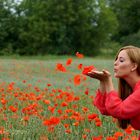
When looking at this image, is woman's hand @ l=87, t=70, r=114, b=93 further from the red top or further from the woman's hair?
the woman's hair

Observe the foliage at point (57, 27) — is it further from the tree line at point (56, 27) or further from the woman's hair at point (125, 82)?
the woman's hair at point (125, 82)

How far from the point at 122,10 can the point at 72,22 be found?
14975 millimetres

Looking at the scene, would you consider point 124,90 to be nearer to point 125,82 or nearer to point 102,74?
point 125,82

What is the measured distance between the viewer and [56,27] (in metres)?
51.7

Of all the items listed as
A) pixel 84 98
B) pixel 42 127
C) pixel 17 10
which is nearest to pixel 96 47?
pixel 17 10

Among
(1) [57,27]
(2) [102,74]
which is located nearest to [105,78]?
(2) [102,74]

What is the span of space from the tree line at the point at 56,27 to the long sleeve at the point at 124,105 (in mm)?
44761

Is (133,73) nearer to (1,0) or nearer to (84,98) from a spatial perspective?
(84,98)

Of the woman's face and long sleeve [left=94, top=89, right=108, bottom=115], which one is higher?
the woman's face

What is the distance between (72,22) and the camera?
172 ft

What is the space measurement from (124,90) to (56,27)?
48273 millimetres

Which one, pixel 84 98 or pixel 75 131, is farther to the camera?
pixel 84 98

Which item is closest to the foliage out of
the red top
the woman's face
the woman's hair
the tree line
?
the tree line

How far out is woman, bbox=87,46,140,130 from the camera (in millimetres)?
3289
